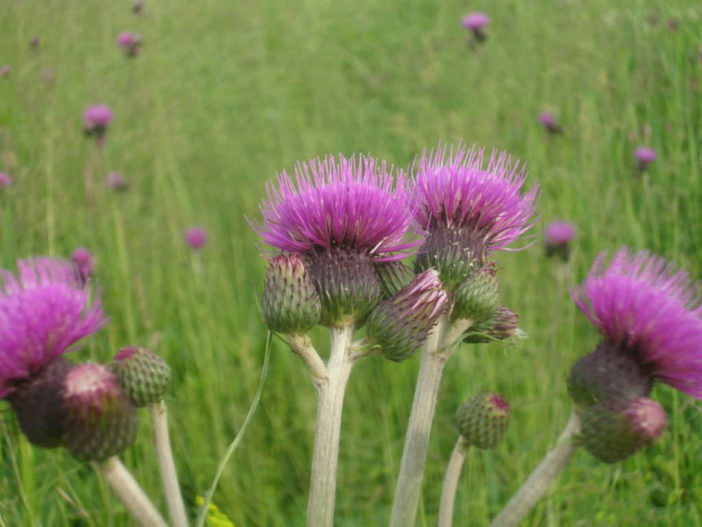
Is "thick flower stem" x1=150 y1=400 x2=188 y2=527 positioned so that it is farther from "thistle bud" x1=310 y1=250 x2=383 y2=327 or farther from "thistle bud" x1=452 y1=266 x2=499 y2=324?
"thistle bud" x1=452 y1=266 x2=499 y2=324

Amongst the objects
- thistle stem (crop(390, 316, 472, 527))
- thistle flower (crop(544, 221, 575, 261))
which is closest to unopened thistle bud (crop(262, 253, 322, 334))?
thistle stem (crop(390, 316, 472, 527))

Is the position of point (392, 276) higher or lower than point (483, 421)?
higher

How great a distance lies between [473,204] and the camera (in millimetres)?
1603

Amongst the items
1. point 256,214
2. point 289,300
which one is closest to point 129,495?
point 289,300

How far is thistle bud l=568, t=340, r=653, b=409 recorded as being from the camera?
4.32ft

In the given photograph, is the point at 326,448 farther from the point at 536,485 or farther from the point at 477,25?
the point at 477,25

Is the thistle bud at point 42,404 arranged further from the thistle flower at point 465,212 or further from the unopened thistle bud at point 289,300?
the thistle flower at point 465,212

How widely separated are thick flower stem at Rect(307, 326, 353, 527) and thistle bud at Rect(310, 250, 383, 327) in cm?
13

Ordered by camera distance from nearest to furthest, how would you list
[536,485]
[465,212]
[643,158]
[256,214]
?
[536,485], [465,212], [643,158], [256,214]

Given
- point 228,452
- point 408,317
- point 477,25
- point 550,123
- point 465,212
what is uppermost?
point 477,25

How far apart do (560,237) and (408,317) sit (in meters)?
2.12

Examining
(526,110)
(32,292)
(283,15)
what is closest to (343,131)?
(526,110)

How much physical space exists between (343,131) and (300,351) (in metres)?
4.22

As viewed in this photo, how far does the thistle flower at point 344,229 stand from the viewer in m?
1.43
